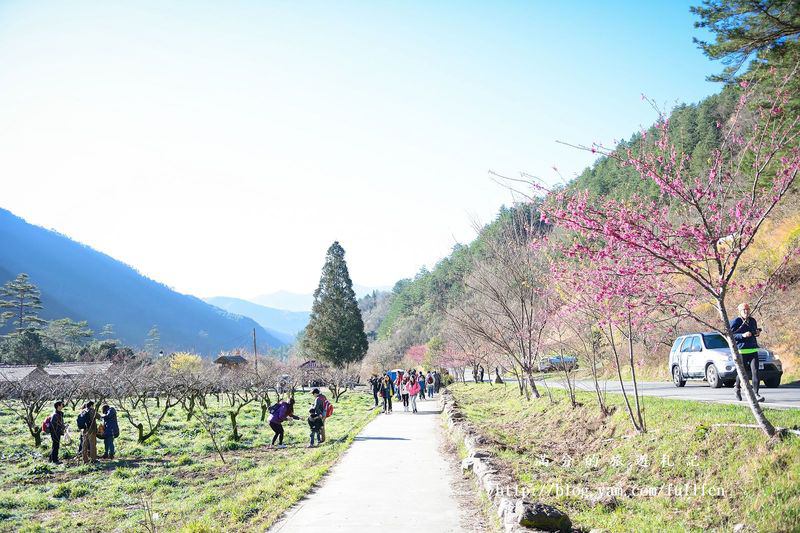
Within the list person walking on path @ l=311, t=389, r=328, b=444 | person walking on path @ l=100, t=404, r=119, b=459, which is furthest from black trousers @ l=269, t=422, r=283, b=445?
person walking on path @ l=100, t=404, r=119, b=459

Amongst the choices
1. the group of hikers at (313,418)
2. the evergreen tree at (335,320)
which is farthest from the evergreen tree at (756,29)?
the evergreen tree at (335,320)

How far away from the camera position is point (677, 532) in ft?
17.1

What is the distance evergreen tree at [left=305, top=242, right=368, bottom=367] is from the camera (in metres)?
54.7

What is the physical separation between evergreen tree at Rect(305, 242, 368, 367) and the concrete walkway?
40.6 m

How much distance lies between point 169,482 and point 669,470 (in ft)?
33.5

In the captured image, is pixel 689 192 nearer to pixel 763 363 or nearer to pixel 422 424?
pixel 763 363

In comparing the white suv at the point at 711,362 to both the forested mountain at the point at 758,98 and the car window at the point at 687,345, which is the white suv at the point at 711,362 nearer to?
the car window at the point at 687,345

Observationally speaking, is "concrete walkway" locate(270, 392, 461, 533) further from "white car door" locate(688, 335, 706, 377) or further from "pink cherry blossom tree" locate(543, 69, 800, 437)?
"white car door" locate(688, 335, 706, 377)

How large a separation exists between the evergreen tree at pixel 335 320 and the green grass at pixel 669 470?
43.6 m

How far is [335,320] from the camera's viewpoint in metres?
55.0

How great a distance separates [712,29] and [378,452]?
→ 11.9m

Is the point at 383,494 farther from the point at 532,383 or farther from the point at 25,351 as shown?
the point at 25,351

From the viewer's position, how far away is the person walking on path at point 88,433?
49.3 feet

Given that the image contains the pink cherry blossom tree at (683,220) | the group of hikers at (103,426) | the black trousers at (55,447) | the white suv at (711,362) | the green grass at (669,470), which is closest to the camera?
the green grass at (669,470)
